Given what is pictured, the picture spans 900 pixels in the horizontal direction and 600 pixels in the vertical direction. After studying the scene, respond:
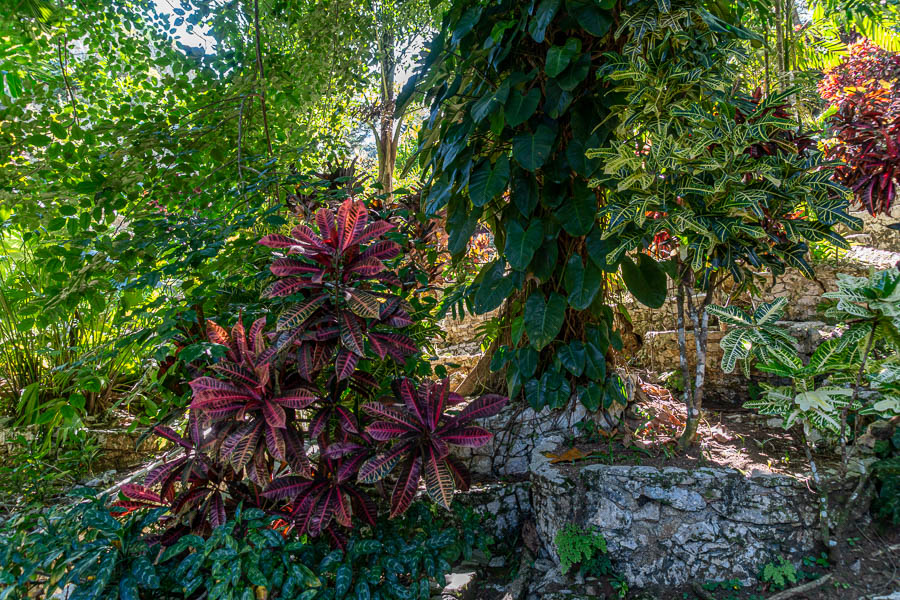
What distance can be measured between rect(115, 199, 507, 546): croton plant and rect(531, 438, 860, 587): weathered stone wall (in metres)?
0.54

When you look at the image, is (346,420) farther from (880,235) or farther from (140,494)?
(880,235)

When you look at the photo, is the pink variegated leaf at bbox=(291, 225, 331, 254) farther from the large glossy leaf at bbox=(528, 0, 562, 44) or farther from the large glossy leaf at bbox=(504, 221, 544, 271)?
the large glossy leaf at bbox=(528, 0, 562, 44)

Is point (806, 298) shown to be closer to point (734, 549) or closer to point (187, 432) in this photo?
point (734, 549)

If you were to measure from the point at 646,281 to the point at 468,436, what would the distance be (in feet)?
3.02

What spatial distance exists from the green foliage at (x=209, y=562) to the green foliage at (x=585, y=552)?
415 mm

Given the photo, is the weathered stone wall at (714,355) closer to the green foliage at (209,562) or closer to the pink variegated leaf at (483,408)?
the pink variegated leaf at (483,408)

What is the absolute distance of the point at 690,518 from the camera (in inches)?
64.7

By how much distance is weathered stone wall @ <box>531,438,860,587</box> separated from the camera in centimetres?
158

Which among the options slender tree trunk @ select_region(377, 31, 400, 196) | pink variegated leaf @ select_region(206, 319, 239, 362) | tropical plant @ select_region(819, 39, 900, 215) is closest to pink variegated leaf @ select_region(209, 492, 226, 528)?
pink variegated leaf @ select_region(206, 319, 239, 362)

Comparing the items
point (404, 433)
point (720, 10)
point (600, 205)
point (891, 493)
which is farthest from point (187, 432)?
point (720, 10)

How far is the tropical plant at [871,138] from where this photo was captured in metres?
2.21

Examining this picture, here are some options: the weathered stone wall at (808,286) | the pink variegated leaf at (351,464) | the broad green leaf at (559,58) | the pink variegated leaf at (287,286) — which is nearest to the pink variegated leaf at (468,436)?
the pink variegated leaf at (351,464)

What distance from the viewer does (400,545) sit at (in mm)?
1711

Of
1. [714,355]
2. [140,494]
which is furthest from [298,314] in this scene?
[714,355]
